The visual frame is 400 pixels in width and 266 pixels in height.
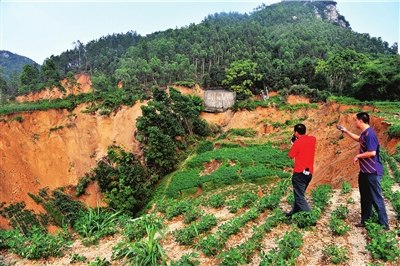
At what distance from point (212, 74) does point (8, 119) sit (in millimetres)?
27376

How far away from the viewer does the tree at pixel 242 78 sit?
4966 centimetres

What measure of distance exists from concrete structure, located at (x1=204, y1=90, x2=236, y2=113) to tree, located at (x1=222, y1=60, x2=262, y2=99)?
4.13 metres

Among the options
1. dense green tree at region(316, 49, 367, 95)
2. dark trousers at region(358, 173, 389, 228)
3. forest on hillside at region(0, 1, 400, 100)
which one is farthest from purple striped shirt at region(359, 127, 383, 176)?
dense green tree at region(316, 49, 367, 95)

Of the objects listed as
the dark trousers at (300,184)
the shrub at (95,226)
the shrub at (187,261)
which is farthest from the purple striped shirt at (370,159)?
the shrub at (95,226)

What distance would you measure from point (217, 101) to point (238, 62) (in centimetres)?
1234

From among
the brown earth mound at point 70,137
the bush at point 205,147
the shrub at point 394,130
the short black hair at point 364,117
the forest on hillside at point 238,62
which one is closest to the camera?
the short black hair at point 364,117

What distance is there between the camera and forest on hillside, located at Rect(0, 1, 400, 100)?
1874 inches

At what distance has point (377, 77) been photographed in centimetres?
3450

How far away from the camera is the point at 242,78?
5141 centimetres

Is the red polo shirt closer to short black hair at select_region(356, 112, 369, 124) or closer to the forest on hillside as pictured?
short black hair at select_region(356, 112, 369, 124)

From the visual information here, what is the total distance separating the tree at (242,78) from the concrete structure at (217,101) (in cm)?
413

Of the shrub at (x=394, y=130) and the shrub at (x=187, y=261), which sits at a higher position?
the shrub at (x=394, y=130)

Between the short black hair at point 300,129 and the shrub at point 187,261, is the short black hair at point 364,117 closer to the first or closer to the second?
the short black hair at point 300,129

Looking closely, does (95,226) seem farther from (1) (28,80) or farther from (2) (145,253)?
(1) (28,80)
